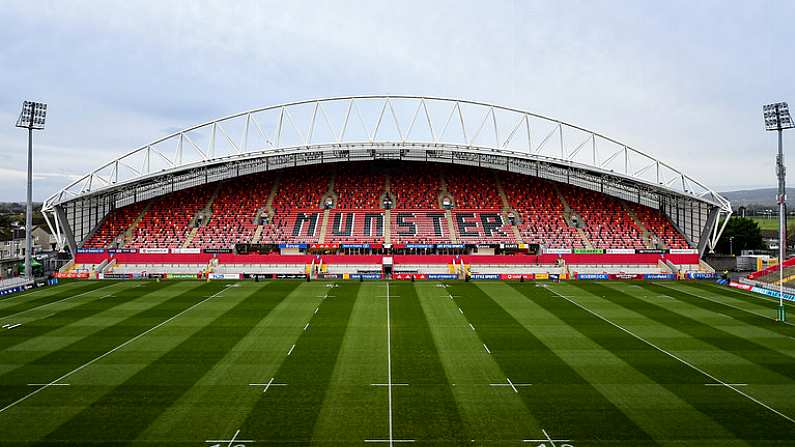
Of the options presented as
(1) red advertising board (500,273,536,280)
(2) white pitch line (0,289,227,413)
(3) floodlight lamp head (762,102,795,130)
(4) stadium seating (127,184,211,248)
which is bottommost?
(2) white pitch line (0,289,227,413)

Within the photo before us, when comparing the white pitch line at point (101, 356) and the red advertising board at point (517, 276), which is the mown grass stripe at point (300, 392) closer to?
the white pitch line at point (101, 356)

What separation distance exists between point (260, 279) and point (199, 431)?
1358 inches

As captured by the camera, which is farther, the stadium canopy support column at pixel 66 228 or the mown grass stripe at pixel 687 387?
the stadium canopy support column at pixel 66 228

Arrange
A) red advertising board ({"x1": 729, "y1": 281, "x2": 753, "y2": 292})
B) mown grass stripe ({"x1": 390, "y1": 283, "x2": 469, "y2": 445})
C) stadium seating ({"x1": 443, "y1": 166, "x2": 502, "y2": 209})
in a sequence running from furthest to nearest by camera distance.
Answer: stadium seating ({"x1": 443, "y1": 166, "x2": 502, "y2": 209})
red advertising board ({"x1": 729, "y1": 281, "x2": 753, "y2": 292})
mown grass stripe ({"x1": 390, "y1": 283, "x2": 469, "y2": 445})

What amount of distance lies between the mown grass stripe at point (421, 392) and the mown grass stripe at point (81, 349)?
1322 cm

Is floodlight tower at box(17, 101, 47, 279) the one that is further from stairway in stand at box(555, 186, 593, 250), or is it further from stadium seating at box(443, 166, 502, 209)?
stairway in stand at box(555, 186, 593, 250)

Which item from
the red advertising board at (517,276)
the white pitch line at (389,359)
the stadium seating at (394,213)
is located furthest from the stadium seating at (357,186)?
the white pitch line at (389,359)

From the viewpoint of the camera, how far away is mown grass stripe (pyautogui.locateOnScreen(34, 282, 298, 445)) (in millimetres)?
14930

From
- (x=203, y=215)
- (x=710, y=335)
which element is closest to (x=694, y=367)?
(x=710, y=335)

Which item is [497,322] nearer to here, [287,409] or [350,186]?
[287,409]

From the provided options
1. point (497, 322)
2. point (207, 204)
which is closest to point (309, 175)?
point (207, 204)

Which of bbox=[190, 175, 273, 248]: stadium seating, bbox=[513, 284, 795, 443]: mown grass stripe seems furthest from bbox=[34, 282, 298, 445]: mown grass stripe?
bbox=[190, 175, 273, 248]: stadium seating

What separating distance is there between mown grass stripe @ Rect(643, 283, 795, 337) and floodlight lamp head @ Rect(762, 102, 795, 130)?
41.9ft

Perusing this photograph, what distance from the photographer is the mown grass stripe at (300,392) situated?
1502cm
